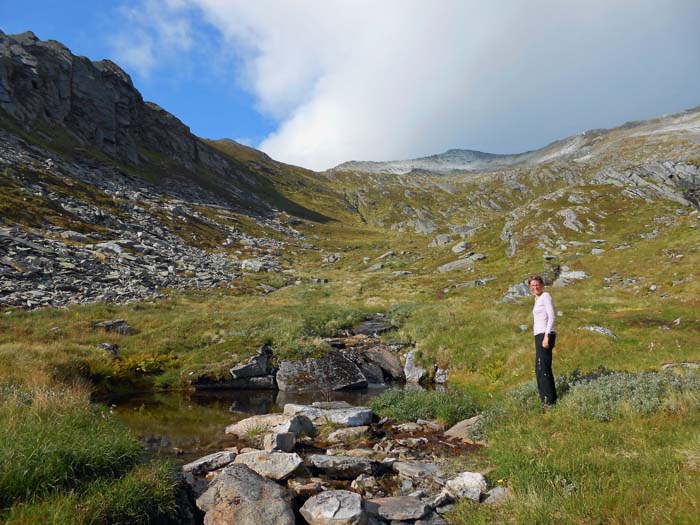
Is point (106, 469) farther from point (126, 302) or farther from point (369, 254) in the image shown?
point (369, 254)

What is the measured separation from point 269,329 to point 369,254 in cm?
6985

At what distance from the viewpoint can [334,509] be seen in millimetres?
7629

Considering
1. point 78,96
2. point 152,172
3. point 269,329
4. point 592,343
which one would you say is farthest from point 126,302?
point 78,96

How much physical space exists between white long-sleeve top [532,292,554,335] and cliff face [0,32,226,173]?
103 metres

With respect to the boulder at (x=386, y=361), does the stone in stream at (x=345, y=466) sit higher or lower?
lower

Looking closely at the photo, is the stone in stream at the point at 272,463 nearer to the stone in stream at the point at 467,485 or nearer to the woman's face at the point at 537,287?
the stone in stream at the point at 467,485

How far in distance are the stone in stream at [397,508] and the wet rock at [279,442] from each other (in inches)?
139

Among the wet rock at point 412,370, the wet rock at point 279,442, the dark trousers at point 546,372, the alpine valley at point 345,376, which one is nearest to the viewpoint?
the alpine valley at point 345,376

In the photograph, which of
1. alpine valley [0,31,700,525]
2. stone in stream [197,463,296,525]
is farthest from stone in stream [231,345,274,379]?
stone in stream [197,463,296,525]

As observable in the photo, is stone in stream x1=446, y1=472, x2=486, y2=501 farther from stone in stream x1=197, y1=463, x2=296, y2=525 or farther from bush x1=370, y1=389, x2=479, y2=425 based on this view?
bush x1=370, y1=389, x2=479, y2=425

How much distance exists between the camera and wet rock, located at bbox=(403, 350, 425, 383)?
2058 centimetres

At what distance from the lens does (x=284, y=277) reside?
196 feet

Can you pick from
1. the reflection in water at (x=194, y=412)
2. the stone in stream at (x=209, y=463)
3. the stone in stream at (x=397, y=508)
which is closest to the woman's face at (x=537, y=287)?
the stone in stream at (x=397, y=508)

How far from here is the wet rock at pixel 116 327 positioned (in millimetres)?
23422
